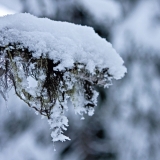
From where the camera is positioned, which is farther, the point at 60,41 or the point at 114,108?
the point at 114,108

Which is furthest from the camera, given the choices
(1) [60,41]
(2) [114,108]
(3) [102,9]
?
(2) [114,108]

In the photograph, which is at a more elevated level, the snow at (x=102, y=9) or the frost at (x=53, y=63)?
the snow at (x=102, y=9)

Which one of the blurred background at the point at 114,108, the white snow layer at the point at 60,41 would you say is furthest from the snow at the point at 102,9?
the white snow layer at the point at 60,41

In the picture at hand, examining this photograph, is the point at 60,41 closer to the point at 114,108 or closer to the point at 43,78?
the point at 43,78

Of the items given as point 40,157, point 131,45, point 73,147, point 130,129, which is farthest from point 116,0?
point 40,157

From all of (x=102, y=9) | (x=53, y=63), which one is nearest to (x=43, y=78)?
(x=53, y=63)

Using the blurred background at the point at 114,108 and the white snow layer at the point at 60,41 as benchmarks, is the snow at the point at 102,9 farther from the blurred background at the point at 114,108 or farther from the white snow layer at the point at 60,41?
the white snow layer at the point at 60,41

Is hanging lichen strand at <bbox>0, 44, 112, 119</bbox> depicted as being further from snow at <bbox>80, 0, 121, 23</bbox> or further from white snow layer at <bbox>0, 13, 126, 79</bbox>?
snow at <bbox>80, 0, 121, 23</bbox>
